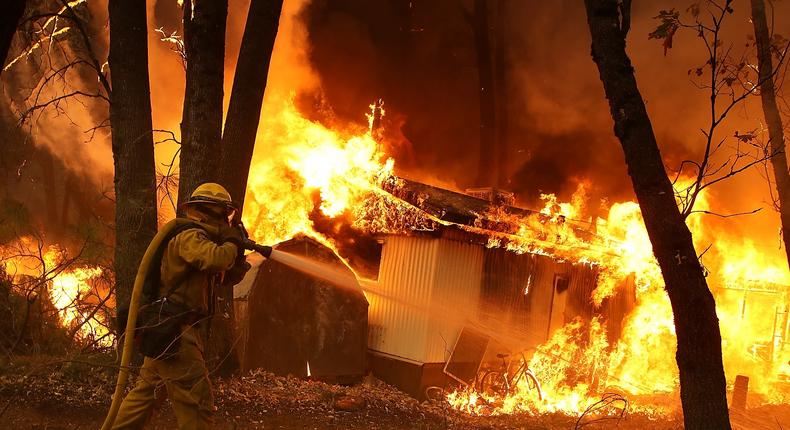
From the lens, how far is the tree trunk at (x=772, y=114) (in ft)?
29.4

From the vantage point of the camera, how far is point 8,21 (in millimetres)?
3051

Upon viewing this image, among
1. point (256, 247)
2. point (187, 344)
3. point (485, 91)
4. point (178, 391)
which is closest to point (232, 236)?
point (256, 247)

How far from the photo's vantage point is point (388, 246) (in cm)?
1205

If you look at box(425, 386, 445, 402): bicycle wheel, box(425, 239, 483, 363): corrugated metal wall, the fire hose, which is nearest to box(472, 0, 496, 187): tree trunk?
box(425, 239, 483, 363): corrugated metal wall

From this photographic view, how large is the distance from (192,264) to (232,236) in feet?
1.42

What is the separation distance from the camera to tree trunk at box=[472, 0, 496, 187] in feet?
88.5

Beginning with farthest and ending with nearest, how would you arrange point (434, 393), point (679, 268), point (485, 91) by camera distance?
1. point (485, 91)
2. point (434, 393)
3. point (679, 268)

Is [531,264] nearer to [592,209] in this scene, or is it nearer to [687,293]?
[687,293]

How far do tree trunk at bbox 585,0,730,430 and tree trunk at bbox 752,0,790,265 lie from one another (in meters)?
6.10

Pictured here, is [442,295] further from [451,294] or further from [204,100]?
[204,100]

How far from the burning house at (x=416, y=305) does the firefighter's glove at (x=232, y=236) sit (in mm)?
5197

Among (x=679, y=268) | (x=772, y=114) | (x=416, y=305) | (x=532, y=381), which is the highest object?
(x=772, y=114)

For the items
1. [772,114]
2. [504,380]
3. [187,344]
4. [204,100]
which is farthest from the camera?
[504,380]

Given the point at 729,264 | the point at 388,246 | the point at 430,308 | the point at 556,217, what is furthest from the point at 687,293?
the point at 729,264
